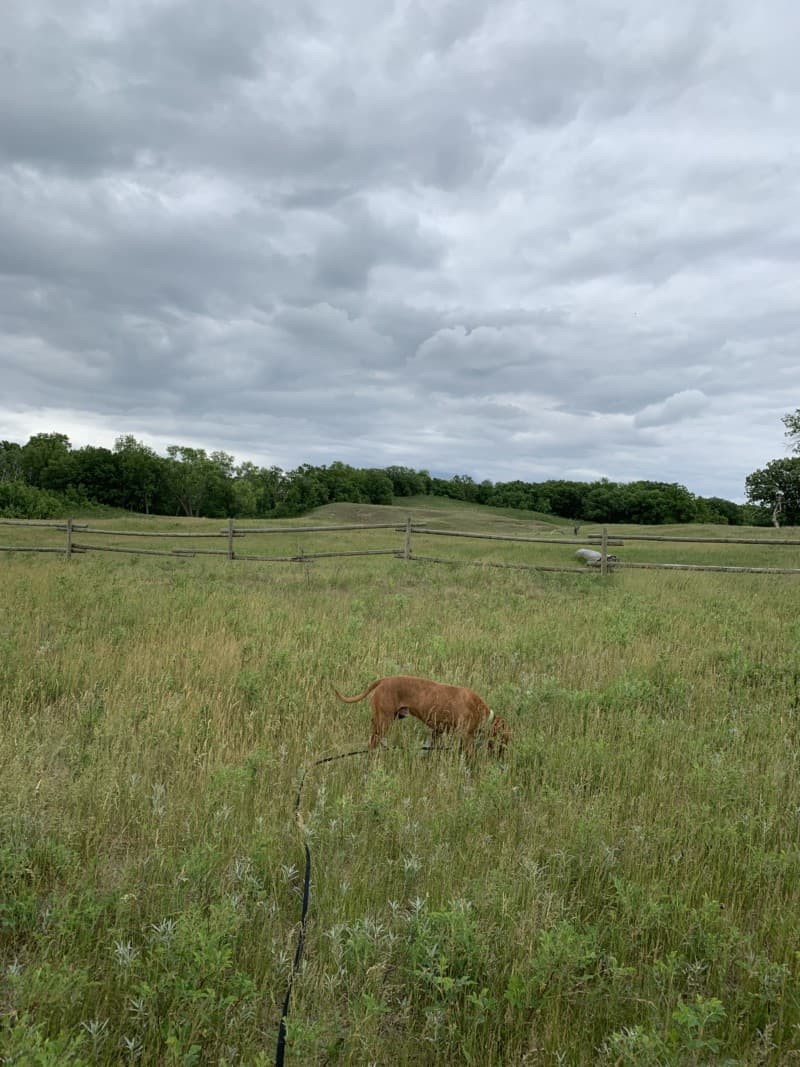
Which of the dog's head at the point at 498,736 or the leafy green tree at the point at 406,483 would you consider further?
the leafy green tree at the point at 406,483

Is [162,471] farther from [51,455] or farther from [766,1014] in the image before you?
[766,1014]

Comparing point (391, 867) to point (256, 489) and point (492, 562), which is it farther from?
point (256, 489)

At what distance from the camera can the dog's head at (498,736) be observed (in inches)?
167

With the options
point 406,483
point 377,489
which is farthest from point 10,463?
point 406,483

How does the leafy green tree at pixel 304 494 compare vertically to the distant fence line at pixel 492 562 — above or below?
above

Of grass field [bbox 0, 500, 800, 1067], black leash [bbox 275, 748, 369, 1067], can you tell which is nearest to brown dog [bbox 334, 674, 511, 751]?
grass field [bbox 0, 500, 800, 1067]

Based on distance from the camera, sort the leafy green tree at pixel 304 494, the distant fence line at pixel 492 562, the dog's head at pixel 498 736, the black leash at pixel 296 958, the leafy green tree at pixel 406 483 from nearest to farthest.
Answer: the black leash at pixel 296 958 < the dog's head at pixel 498 736 < the distant fence line at pixel 492 562 < the leafy green tree at pixel 304 494 < the leafy green tree at pixel 406 483

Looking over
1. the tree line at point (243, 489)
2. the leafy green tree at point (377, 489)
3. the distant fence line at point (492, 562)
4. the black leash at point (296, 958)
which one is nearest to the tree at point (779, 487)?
the tree line at point (243, 489)

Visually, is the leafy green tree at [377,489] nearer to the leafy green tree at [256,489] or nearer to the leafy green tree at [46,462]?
the leafy green tree at [256,489]

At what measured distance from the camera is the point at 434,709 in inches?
176

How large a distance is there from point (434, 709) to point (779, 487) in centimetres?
7219

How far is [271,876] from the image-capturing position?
2.66 meters

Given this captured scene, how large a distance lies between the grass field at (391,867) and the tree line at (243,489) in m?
74.8

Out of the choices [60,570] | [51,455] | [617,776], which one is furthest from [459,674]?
[51,455]
